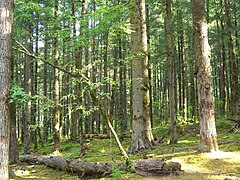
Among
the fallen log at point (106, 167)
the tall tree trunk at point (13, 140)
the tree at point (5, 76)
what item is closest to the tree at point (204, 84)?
the fallen log at point (106, 167)

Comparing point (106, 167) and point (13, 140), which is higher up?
point (13, 140)

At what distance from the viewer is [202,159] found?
8.19m

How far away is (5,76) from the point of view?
6867 millimetres

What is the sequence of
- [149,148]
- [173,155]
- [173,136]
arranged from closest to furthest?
[173,155] → [149,148] → [173,136]

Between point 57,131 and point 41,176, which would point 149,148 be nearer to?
point 41,176

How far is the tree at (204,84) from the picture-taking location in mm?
8711

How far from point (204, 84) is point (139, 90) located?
305cm

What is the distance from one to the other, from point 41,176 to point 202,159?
5917mm

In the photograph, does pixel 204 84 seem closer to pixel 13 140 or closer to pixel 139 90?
pixel 139 90

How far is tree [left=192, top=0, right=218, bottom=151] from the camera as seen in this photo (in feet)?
28.6

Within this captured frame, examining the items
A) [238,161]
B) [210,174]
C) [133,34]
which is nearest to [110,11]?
[133,34]

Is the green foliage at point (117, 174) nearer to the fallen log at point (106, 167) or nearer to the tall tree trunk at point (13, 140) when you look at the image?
the fallen log at point (106, 167)

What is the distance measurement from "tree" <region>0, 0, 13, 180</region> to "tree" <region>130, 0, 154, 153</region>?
17.1ft

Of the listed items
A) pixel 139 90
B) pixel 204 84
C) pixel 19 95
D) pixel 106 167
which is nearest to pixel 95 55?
pixel 19 95
